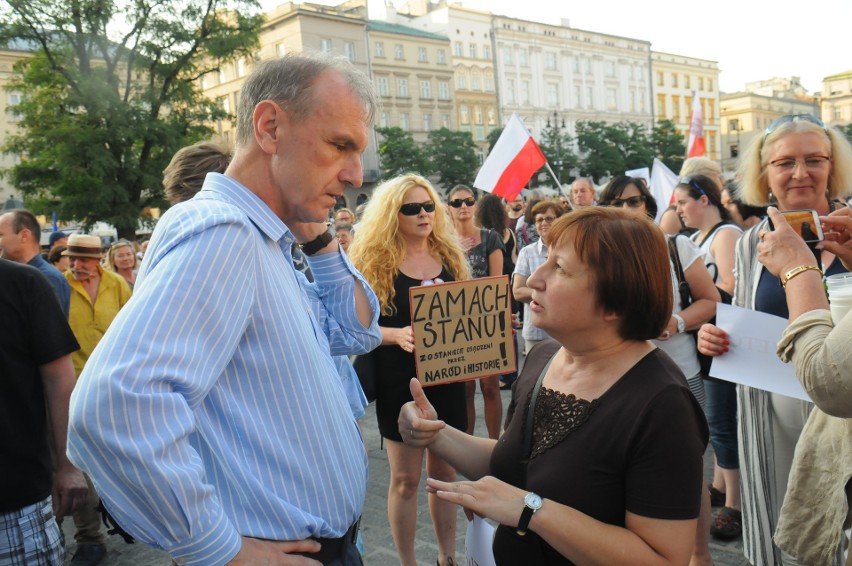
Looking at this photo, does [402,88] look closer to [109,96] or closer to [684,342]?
[109,96]

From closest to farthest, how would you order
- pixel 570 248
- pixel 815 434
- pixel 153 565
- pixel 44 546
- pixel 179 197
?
1. pixel 570 248
2. pixel 815 434
3. pixel 44 546
4. pixel 179 197
5. pixel 153 565

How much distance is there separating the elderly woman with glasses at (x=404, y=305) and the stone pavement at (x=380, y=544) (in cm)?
21

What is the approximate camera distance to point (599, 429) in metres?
1.74

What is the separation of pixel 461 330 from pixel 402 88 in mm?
58872

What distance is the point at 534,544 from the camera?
1795 mm

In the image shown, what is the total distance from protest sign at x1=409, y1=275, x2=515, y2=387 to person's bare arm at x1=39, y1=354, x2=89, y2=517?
1491 mm

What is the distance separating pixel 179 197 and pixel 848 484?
115 inches

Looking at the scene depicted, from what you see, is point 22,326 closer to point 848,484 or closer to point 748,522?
point 848,484

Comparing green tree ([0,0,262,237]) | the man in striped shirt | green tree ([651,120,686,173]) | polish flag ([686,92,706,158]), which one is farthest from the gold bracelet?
green tree ([651,120,686,173])

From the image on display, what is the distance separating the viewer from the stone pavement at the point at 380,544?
11.9ft

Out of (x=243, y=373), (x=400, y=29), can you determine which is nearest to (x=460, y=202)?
(x=243, y=373)

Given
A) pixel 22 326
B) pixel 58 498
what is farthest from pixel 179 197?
pixel 58 498

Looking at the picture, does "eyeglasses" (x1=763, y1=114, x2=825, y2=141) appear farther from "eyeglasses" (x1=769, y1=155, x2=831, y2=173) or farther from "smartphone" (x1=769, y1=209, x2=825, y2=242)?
"smartphone" (x1=769, y1=209, x2=825, y2=242)

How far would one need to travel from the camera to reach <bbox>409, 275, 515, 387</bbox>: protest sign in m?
3.15
